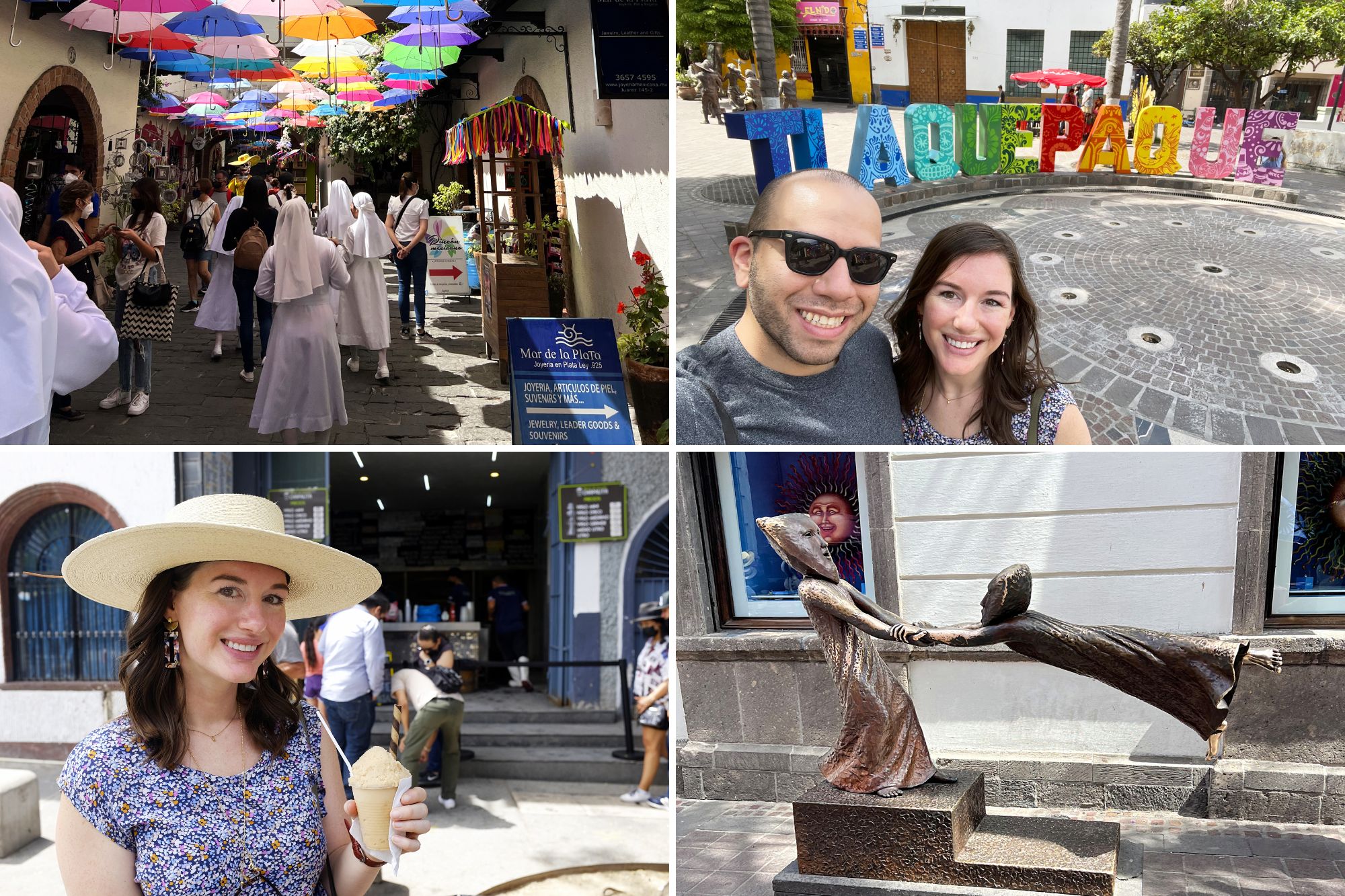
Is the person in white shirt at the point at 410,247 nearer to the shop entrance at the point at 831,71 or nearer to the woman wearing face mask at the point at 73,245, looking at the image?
the woman wearing face mask at the point at 73,245

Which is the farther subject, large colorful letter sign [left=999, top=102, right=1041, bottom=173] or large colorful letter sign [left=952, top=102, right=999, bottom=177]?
large colorful letter sign [left=999, top=102, right=1041, bottom=173]

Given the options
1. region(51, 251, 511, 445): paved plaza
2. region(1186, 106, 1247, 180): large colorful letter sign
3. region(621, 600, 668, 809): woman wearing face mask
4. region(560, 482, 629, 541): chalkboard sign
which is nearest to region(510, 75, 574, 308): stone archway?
region(51, 251, 511, 445): paved plaza

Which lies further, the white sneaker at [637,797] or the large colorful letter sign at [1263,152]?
the large colorful letter sign at [1263,152]

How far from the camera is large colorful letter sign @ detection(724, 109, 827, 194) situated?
8266 millimetres

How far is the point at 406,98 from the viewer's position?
16828mm

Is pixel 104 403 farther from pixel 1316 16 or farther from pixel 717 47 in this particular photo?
pixel 1316 16

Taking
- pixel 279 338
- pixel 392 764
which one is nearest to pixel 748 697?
pixel 279 338

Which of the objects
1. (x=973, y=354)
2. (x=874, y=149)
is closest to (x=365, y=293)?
(x=874, y=149)

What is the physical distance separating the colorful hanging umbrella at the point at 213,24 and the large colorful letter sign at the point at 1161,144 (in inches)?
456

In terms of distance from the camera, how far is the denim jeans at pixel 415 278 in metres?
10.7

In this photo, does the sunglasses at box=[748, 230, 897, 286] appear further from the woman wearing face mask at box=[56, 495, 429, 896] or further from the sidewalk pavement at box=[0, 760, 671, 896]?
the sidewalk pavement at box=[0, 760, 671, 896]

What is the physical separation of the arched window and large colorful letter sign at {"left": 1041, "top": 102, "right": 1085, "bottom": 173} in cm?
1236

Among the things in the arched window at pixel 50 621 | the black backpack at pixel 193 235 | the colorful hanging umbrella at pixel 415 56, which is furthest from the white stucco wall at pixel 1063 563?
the black backpack at pixel 193 235

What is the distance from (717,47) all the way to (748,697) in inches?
649
